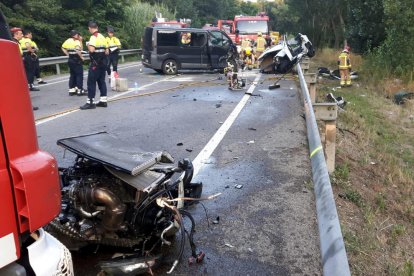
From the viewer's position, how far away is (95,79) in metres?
10.4

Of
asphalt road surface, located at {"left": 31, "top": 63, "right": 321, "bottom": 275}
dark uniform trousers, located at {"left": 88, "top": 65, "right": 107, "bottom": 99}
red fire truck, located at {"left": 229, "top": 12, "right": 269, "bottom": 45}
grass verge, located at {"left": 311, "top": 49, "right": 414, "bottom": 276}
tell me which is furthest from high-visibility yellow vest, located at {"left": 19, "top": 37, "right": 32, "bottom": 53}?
red fire truck, located at {"left": 229, "top": 12, "right": 269, "bottom": 45}

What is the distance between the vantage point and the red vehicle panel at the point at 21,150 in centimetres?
164

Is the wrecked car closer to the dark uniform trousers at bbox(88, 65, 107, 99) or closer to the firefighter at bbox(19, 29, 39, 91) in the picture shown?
the dark uniform trousers at bbox(88, 65, 107, 99)

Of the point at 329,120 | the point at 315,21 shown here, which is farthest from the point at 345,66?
the point at 315,21

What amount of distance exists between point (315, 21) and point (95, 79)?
3224 cm

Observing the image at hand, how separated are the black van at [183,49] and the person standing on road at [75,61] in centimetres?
557

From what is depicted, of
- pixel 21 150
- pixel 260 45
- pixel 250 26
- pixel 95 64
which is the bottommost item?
pixel 260 45

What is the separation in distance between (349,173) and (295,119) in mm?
2665

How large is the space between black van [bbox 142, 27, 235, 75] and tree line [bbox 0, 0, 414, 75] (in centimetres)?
616

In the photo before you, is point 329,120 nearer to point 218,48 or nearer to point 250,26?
point 218,48

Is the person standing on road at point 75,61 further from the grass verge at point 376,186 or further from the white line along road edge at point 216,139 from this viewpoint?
the grass verge at point 376,186

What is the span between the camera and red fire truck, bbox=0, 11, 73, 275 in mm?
1642

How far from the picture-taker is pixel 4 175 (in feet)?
5.39

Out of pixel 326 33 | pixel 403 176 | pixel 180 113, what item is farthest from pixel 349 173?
pixel 326 33
